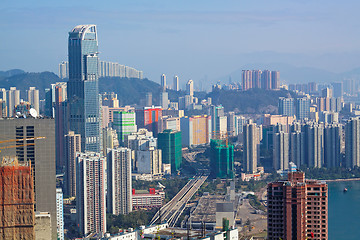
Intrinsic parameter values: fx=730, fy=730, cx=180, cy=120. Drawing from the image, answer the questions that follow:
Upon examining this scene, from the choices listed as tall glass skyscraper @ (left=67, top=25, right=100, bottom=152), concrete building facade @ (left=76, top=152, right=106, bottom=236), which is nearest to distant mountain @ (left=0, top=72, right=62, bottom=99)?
tall glass skyscraper @ (left=67, top=25, right=100, bottom=152)

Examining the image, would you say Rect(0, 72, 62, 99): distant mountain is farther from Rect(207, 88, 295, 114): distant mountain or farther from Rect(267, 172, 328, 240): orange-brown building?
Rect(267, 172, 328, 240): orange-brown building

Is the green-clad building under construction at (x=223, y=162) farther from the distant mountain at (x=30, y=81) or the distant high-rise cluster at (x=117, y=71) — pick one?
the distant high-rise cluster at (x=117, y=71)

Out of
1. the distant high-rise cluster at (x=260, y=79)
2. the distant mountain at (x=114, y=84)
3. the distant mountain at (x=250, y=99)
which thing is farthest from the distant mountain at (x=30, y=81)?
the distant high-rise cluster at (x=260, y=79)

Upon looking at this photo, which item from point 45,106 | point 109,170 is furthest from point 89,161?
point 45,106

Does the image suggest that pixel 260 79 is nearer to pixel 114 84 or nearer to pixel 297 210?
pixel 114 84

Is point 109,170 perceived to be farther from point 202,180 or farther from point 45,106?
point 45,106

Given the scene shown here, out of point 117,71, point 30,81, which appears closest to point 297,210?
point 30,81
